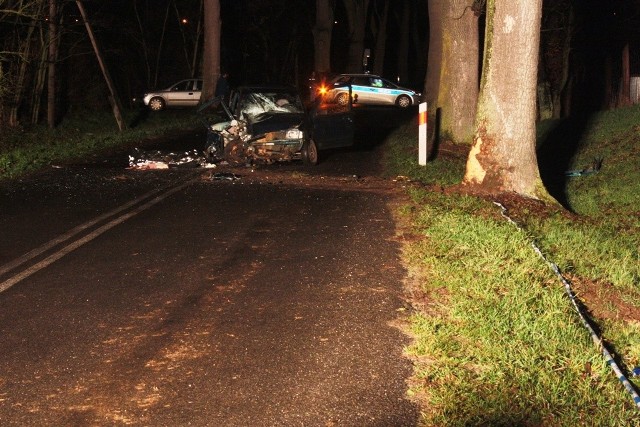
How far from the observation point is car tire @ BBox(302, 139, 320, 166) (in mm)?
16922

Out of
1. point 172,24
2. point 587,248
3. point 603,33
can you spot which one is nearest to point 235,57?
point 172,24

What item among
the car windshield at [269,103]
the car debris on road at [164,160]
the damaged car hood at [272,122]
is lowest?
the car debris on road at [164,160]

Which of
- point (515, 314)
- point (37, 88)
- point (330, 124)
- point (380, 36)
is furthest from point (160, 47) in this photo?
point (515, 314)

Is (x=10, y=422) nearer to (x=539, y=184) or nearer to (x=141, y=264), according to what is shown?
(x=141, y=264)

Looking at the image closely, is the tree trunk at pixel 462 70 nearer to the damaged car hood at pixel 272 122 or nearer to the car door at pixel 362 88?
the damaged car hood at pixel 272 122

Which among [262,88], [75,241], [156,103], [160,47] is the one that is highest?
[262,88]

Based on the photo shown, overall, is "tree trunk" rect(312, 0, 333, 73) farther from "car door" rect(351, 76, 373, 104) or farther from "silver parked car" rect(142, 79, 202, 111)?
"silver parked car" rect(142, 79, 202, 111)

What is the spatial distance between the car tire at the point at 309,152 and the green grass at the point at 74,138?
505 cm

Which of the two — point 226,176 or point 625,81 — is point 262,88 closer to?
point 226,176

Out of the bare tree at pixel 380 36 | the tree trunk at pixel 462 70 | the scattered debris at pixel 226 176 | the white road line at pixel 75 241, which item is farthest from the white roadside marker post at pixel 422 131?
the bare tree at pixel 380 36

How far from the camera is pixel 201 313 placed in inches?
261

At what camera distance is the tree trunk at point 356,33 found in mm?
47906

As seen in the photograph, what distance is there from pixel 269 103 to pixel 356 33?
3271 centimetres

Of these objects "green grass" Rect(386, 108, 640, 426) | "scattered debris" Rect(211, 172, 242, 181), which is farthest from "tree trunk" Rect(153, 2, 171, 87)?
"green grass" Rect(386, 108, 640, 426)
